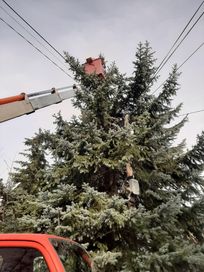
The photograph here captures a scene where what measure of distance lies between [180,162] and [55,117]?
3.57 m

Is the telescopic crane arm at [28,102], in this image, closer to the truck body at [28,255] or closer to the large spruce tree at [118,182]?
the large spruce tree at [118,182]

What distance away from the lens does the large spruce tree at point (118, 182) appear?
724 cm

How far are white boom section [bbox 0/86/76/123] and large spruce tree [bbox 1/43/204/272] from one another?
33.2 inches

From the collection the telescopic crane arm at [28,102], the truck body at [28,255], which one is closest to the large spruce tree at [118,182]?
the telescopic crane arm at [28,102]

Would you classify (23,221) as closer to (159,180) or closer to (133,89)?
(159,180)

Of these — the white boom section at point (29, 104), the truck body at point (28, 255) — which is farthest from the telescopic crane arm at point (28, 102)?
the truck body at point (28, 255)

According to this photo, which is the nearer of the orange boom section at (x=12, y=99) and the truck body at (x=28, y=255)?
the truck body at (x=28, y=255)

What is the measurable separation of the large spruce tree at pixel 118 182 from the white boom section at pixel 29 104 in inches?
33.2

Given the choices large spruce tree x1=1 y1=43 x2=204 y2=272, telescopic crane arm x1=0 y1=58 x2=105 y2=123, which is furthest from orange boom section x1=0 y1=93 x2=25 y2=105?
large spruce tree x1=1 y1=43 x2=204 y2=272

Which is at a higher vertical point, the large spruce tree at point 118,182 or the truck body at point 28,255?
the large spruce tree at point 118,182

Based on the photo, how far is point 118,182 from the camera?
372 inches

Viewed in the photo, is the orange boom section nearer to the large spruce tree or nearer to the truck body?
the large spruce tree

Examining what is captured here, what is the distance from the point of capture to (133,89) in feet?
34.5

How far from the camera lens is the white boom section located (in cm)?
650
